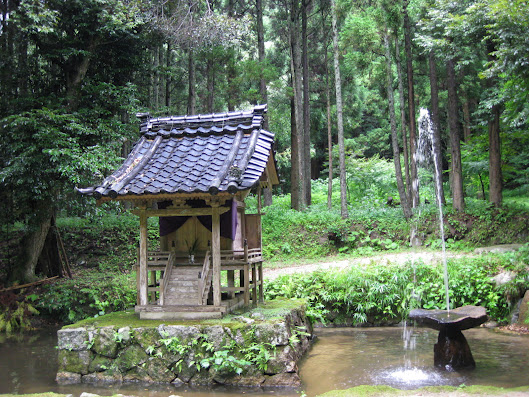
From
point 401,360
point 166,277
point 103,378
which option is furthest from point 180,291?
point 401,360

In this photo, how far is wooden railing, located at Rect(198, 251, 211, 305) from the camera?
9031 millimetres

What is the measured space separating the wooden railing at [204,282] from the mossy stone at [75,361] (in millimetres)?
2289

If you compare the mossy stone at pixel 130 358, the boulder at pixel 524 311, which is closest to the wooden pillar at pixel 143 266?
the mossy stone at pixel 130 358

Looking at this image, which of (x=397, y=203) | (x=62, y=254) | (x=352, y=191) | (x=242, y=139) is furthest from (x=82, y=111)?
(x=352, y=191)

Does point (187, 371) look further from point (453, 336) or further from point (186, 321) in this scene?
point (453, 336)

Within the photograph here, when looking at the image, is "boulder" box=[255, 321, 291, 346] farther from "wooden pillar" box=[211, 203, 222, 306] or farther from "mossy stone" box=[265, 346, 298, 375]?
"wooden pillar" box=[211, 203, 222, 306]

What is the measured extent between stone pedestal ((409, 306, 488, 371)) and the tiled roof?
4215 mm

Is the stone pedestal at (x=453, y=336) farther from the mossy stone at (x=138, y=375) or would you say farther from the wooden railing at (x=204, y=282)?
the mossy stone at (x=138, y=375)

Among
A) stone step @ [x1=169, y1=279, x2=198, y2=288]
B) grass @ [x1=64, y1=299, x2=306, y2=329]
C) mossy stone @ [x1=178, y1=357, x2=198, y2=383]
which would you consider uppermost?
stone step @ [x1=169, y1=279, x2=198, y2=288]

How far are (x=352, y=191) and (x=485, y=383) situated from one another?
22.5m

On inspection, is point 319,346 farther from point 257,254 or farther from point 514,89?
point 514,89

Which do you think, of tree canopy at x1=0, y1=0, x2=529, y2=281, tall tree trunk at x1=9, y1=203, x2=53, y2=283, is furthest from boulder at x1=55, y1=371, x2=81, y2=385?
tall tree trunk at x1=9, y1=203, x2=53, y2=283

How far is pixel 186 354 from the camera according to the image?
8.10 metres

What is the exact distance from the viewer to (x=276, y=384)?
25.4ft
